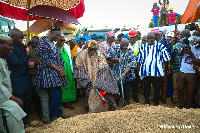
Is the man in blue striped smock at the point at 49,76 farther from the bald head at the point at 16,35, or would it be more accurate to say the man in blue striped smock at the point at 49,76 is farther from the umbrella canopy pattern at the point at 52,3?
the umbrella canopy pattern at the point at 52,3

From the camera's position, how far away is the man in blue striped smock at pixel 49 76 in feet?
10.9

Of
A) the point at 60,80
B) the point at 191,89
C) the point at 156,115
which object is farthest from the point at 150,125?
the point at 191,89

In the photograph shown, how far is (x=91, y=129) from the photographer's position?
2033 millimetres

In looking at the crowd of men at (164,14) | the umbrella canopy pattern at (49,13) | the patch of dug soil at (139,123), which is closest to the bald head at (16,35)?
the umbrella canopy pattern at (49,13)

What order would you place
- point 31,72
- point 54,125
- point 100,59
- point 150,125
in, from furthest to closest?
point 100,59, point 31,72, point 54,125, point 150,125

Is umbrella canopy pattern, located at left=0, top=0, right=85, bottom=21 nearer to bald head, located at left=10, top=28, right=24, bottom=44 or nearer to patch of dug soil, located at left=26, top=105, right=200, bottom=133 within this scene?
bald head, located at left=10, top=28, right=24, bottom=44

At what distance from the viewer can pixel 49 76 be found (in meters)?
3.36

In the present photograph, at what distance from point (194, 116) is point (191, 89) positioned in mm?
2040

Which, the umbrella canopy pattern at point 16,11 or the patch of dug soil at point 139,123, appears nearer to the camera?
the patch of dug soil at point 139,123

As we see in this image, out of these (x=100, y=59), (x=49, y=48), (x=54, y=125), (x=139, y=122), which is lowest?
(x=54, y=125)

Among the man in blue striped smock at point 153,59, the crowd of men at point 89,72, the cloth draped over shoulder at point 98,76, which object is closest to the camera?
the crowd of men at point 89,72

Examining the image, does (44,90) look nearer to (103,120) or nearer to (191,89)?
(103,120)

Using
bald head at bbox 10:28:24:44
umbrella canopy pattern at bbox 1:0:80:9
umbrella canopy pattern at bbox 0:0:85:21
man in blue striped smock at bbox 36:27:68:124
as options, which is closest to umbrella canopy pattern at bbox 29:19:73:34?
umbrella canopy pattern at bbox 0:0:85:21

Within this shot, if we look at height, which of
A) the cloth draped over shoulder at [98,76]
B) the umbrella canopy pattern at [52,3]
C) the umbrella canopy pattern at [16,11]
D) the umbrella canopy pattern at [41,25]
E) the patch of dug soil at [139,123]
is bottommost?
the patch of dug soil at [139,123]
